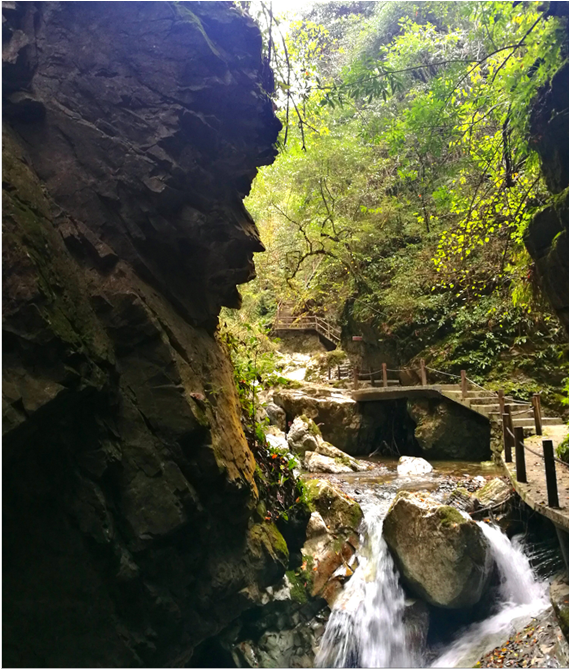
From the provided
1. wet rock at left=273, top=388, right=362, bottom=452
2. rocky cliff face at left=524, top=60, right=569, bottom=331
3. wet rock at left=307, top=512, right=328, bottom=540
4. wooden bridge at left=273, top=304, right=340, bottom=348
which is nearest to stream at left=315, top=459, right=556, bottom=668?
wet rock at left=307, top=512, right=328, bottom=540

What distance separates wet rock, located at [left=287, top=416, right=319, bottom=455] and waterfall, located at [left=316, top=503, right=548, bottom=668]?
5.49m

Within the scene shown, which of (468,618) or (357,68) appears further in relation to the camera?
(468,618)

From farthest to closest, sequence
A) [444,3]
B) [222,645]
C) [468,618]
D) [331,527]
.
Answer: [331,527]
[468,618]
[444,3]
[222,645]

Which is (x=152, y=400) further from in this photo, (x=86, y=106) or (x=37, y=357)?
(x=86, y=106)

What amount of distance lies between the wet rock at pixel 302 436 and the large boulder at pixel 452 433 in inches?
125

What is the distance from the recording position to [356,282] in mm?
18016

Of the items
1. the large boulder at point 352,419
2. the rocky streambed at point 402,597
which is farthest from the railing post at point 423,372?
the rocky streambed at point 402,597

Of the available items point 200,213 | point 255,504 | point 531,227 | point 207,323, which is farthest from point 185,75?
point 255,504

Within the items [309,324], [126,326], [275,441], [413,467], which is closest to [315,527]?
[275,441]

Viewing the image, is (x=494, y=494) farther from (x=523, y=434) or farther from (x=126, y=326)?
(x=126, y=326)

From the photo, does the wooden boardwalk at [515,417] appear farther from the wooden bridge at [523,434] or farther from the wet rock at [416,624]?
the wet rock at [416,624]

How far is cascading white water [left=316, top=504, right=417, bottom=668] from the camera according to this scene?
Result: 5883mm

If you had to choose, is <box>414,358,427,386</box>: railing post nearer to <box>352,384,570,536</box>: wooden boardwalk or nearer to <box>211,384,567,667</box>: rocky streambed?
<box>352,384,570,536</box>: wooden boardwalk

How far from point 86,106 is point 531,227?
5033 millimetres
